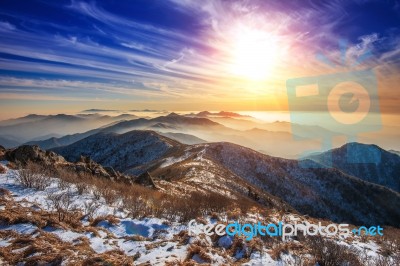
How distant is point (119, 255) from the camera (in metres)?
7.88

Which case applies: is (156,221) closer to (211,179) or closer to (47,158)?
(47,158)

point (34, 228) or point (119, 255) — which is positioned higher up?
point (34, 228)

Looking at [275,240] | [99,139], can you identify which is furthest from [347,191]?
[99,139]

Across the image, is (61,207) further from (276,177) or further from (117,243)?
(276,177)

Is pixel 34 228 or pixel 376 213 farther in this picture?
pixel 376 213

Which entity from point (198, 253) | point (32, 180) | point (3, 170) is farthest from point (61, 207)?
point (3, 170)

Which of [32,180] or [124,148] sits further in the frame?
[124,148]

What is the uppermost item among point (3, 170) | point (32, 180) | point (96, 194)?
point (3, 170)

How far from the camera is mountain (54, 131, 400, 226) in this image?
65506mm

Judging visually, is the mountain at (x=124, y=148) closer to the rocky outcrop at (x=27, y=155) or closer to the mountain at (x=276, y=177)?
the mountain at (x=276, y=177)

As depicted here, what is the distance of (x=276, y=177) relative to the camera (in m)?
81.1

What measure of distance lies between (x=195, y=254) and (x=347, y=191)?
332 feet

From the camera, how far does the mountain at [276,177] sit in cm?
6551

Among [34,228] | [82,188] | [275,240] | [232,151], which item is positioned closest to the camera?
[34,228]
